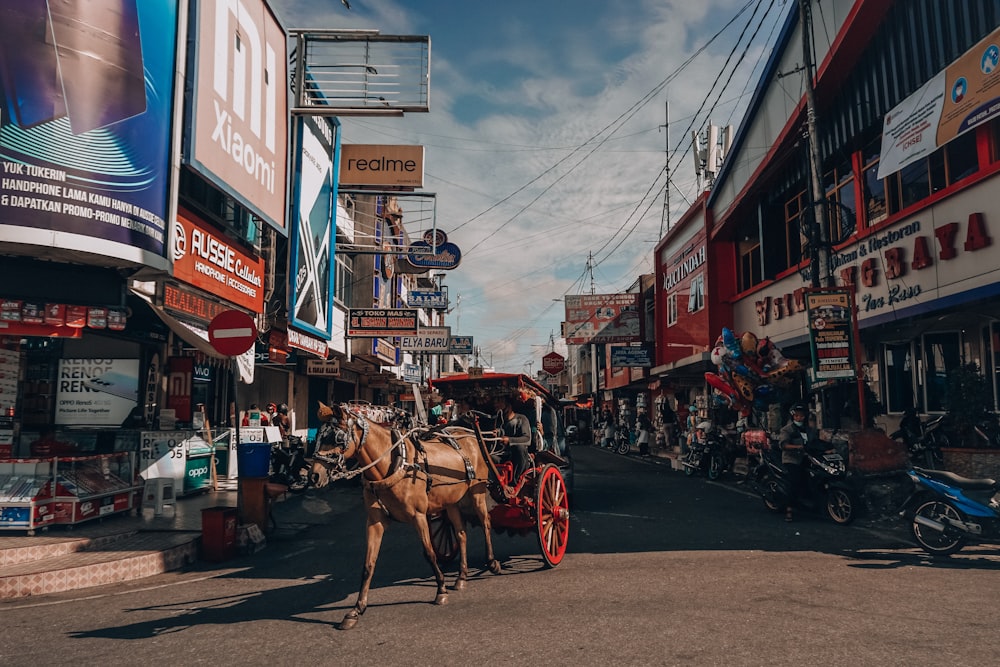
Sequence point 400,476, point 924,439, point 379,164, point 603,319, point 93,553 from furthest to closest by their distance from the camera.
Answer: point 603,319 < point 379,164 < point 924,439 < point 93,553 < point 400,476

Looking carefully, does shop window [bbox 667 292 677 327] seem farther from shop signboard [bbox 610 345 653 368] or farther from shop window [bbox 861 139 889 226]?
shop window [bbox 861 139 889 226]

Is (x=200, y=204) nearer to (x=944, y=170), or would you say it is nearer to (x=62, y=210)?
(x=62, y=210)

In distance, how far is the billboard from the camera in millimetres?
→ 33406

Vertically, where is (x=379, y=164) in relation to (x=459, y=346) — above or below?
above

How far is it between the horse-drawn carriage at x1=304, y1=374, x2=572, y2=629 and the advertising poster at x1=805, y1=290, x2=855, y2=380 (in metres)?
5.96

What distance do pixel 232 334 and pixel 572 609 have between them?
5.49 meters

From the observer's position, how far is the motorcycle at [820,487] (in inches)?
A: 393

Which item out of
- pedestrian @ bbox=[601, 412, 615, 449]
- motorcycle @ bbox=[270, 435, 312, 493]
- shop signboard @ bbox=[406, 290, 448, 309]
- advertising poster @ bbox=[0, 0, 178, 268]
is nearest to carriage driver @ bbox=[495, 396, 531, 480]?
advertising poster @ bbox=[0, 0, 178, 268]

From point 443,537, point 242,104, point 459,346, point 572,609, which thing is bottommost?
point 572,609

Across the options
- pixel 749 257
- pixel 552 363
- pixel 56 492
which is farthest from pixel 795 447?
pixel 552 363

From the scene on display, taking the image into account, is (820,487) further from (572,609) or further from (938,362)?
(572,609)

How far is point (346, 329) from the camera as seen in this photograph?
75.3ft

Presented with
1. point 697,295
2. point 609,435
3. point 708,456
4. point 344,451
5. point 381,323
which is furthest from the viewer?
point 609,435

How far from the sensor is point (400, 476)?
232 inches
